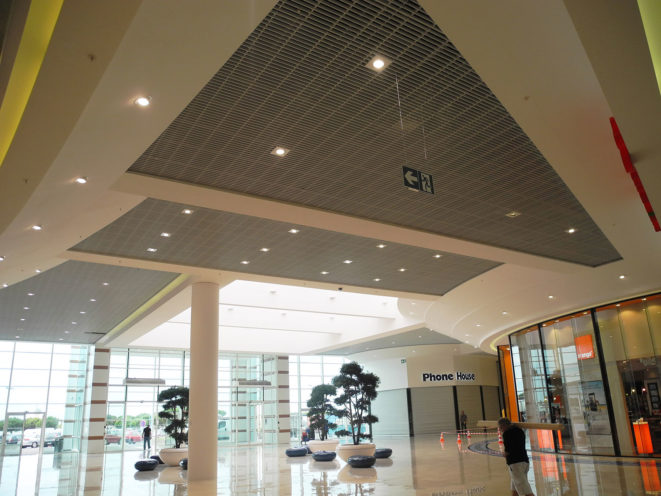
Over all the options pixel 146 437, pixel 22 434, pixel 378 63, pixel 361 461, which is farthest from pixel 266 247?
pixel 22 434

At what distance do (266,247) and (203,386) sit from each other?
15.1ft

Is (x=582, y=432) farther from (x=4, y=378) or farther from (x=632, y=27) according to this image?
(x=4, y=378)

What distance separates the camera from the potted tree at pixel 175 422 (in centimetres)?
1738

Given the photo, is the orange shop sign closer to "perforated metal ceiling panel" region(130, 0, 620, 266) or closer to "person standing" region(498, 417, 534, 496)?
"perforated metal ceiling panel" region(130, 0, 620, 266)

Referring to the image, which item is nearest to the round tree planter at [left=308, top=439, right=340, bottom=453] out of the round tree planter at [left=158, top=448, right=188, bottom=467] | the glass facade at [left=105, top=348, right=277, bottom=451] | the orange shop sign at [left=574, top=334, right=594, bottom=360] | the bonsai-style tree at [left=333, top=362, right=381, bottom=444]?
the bonsai-style tree at [left=333, top=362, right=381, bottom=444]

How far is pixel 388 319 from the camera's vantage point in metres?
24.1

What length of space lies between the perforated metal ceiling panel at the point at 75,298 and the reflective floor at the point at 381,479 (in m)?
5.22

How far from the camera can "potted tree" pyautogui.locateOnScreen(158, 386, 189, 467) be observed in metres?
17.4

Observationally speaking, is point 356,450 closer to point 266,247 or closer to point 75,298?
point 266,247

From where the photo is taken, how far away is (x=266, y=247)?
11.1 meters

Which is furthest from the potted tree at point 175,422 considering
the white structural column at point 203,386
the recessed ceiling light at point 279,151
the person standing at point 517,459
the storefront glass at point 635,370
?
the recessed ceiling light at point 279,151

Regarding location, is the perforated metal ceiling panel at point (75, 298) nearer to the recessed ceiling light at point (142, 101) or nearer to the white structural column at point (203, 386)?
the white structural column at point (203, 386)

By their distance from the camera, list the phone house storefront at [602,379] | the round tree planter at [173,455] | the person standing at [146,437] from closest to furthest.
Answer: the phone house storefront at [602,379] < the round tree planter at [173,455] < the person standing at [146,437]

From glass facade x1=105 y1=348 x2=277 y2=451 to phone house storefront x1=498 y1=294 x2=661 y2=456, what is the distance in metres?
18.4
